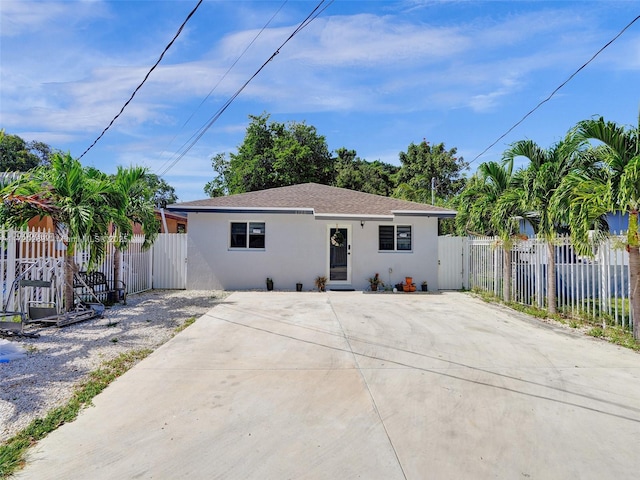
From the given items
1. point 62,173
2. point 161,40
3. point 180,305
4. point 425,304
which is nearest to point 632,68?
point 425,304

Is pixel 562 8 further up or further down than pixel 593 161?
further up

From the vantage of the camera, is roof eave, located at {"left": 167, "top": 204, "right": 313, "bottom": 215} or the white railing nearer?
the white railing

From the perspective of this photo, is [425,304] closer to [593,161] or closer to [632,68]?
[593,161]

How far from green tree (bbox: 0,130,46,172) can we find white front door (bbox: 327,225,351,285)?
29.3 metres

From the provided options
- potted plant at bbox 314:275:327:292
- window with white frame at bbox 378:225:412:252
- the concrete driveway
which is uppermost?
window with white frame at bbox 378:225:412:252

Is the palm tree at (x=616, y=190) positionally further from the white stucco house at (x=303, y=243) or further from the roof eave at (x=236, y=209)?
the roof eave at (x=236, y=209)

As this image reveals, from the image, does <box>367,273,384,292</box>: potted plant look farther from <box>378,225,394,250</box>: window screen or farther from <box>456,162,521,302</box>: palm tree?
<box>456,162,521,302</box>: palm tree

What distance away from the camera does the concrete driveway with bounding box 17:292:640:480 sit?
2836 millimetres

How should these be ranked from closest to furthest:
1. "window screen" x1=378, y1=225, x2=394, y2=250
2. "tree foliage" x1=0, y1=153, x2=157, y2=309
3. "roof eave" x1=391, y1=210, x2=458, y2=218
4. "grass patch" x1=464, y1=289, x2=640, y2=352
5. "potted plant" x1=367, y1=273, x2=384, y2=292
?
1. "grass patch" x1=464, y1=289, x2=640, y2=352
2. "tree foliage" x1=0, y1=153, x2=157, y2=309
3. "roof eave" x1=391, y1=210, x2=458, y2=218
4. "potted plant" x1=367, y1=273, x2=384, y2=292
5. "window screen" x1=378, y1=225, x2=394, y2=250

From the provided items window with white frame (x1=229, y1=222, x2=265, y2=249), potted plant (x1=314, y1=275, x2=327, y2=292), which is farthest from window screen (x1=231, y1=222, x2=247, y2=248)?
potted plant (x1=314, y1=275, x2=327, y2=292)

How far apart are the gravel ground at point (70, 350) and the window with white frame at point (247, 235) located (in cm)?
361

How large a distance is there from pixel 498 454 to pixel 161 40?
987cm

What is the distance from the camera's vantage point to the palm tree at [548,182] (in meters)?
8.24

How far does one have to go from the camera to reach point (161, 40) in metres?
8.48
